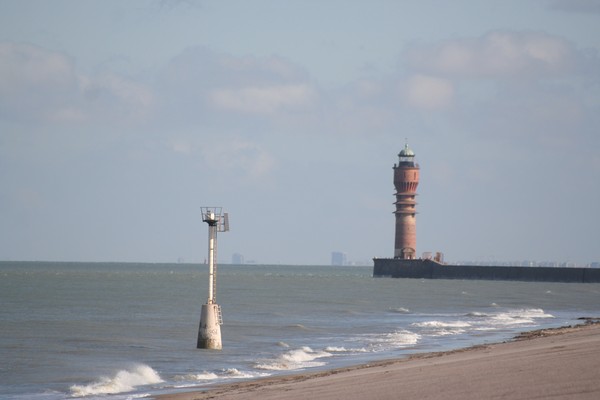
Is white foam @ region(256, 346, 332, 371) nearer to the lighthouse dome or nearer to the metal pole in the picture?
the metal pole

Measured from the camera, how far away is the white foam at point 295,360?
2666 centimetres

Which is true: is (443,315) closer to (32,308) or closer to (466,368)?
(32,308)

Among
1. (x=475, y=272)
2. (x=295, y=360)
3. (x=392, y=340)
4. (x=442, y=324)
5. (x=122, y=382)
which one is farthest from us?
(x=475, y=272)

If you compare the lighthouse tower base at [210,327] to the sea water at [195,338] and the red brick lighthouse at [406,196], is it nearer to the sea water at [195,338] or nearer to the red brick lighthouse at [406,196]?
the sea water at [195,338]

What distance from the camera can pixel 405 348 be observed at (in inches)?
1241

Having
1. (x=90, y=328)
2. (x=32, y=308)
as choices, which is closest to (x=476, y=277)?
(x=32, y=308)

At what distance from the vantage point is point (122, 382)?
23391 millimetres

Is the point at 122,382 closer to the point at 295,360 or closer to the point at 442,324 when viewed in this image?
the point at 295,360

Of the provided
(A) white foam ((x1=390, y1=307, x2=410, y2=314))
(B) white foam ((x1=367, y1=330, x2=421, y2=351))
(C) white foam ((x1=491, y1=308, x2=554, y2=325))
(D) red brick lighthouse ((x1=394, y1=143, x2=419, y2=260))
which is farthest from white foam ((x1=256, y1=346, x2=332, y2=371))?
(D) red brick lighthouse ((x1=394, y1=143, x2=419, y2=260))

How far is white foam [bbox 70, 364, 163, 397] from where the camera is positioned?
2227 centimetres

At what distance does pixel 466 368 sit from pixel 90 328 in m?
25.9

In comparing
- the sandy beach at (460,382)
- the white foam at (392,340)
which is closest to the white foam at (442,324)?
the white foam at (392,340)

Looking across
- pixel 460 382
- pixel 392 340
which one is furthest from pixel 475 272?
pixel 460 382

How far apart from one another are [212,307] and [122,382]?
20.9 feet
